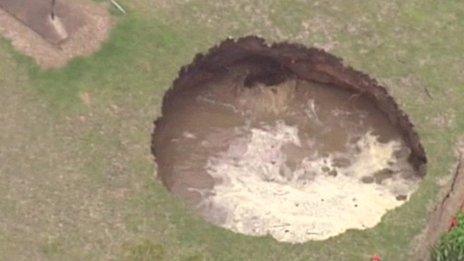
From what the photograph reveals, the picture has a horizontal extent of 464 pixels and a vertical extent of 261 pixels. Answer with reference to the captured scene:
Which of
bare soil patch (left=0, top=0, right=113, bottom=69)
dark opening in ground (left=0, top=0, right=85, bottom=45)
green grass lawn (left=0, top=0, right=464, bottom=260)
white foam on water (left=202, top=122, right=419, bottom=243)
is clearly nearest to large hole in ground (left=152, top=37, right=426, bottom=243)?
white foam on water (left=202, top=122, right=419, bottom=243)

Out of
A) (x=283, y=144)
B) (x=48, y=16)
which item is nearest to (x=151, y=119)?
(x=283, y=144)

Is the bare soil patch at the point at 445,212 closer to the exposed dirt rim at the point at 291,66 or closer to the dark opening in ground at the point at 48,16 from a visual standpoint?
the exposed dirt rim at the point at 291,66

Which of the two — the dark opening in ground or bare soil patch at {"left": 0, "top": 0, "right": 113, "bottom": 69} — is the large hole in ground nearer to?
bare soil patch at {"left": 0, "top": 0, "right": 113, "bottom": 69}

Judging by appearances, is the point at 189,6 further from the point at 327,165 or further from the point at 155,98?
the point at 327,165

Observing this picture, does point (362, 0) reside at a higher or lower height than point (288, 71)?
higher

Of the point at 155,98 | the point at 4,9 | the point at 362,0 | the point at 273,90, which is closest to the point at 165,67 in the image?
the point at 155,98

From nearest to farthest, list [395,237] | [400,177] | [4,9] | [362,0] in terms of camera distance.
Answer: [395,237], [400,177], [4,9], [362,0]
